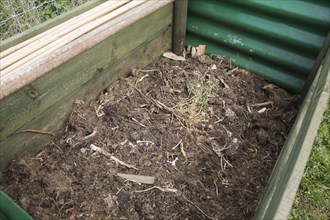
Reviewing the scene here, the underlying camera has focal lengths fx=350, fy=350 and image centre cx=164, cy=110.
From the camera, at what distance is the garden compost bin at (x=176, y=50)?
6.16 feet

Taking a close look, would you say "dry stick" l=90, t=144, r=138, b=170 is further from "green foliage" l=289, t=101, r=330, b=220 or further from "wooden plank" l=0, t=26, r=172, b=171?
"green foliage" l=289, t=101, r=330, b=220

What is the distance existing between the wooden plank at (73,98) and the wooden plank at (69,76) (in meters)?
0.05

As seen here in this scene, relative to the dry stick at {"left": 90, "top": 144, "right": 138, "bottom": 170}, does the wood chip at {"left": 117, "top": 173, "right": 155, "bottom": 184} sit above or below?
below

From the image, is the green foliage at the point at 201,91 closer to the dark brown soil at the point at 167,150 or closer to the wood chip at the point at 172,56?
the dark brown soil at the point at 167,150

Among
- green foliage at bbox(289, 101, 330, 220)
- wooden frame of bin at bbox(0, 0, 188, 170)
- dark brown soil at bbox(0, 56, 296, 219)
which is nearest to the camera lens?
wooden frame of bin at bbox(0, 0, 188, 170)

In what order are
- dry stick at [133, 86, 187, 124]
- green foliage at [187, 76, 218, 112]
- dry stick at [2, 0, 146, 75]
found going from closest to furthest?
dry stick at [2, 0, 146, 75]
dry stick at [133, 86, 187, 124]
green foliage at [187, 76, 218, 112]

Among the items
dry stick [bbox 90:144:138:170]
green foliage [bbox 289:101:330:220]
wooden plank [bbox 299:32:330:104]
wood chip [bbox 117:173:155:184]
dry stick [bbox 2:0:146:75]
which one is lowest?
green foliage [bbox 289:101:330:220]

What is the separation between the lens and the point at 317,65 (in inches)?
101

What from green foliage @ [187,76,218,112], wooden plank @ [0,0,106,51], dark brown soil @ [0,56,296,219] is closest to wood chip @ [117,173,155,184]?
dark brown soil @ [0,56,296,219]

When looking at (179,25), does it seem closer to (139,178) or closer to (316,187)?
(139,178)

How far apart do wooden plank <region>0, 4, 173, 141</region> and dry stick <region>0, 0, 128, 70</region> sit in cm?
18

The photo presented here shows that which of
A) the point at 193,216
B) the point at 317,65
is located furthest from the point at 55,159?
Answer: the point at 317,65

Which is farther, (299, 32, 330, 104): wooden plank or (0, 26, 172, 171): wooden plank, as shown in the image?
(299, 32, 330, 104): wooden plank

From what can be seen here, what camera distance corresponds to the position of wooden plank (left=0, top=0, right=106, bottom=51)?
1.90 meters
